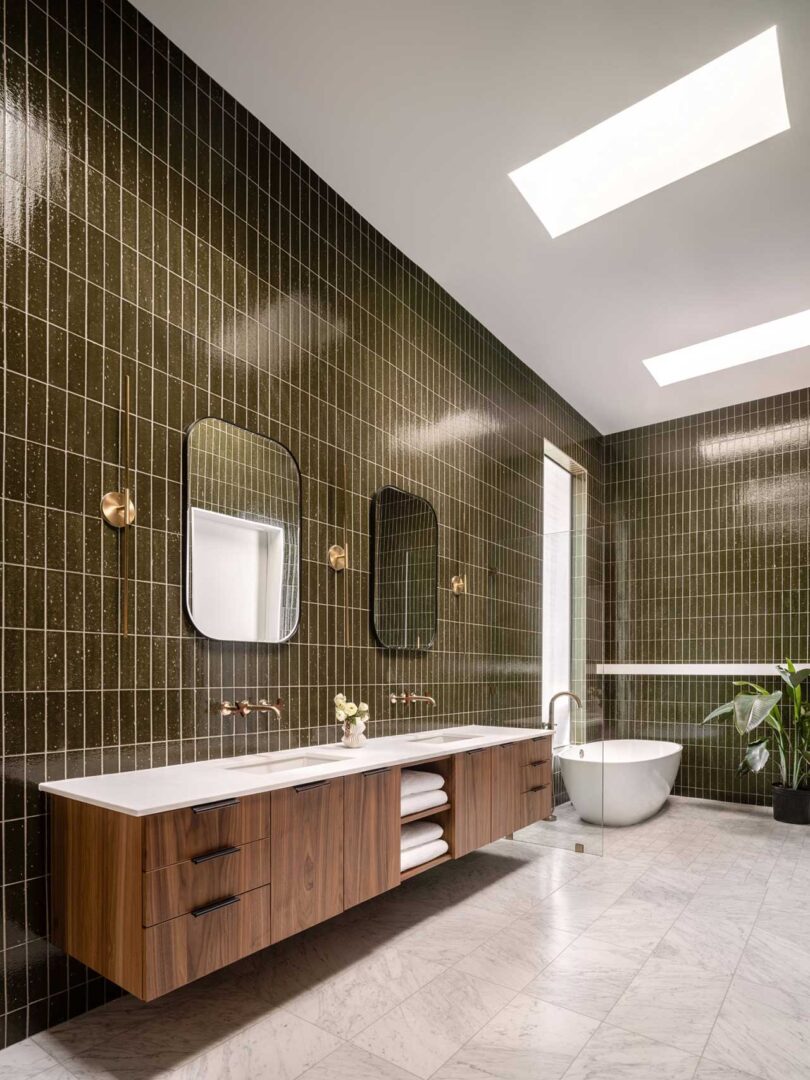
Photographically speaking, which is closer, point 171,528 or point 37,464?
point 37,464

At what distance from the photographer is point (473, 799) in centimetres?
312

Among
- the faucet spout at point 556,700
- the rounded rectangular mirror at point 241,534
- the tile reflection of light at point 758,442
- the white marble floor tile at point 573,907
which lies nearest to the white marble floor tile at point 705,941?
the white marble floor tile at point 573,907

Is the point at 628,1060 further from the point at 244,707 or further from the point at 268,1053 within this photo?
the point at 244,707

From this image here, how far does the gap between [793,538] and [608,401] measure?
1778 millimetres

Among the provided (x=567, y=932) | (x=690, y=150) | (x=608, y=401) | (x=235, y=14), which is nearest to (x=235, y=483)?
(x=235, y=14)

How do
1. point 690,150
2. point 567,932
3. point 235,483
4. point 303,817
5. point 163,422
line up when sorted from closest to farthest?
point 303,817 → point 163,422 → point 235,483 → point 567,932 → point 690,150

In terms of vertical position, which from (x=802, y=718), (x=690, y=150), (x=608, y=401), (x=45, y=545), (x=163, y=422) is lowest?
(x=802, y=718)

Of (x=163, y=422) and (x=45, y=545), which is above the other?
(x=163, y=422)

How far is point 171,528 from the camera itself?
2352 millimetres

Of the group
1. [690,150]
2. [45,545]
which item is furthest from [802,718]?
[45,545]

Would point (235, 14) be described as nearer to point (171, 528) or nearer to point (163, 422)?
point (163, 422)

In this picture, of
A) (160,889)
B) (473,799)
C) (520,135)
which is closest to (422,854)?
(473,799)

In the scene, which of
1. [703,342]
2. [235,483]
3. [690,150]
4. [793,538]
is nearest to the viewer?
[235,483]

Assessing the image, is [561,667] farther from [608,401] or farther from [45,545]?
[45,545]
